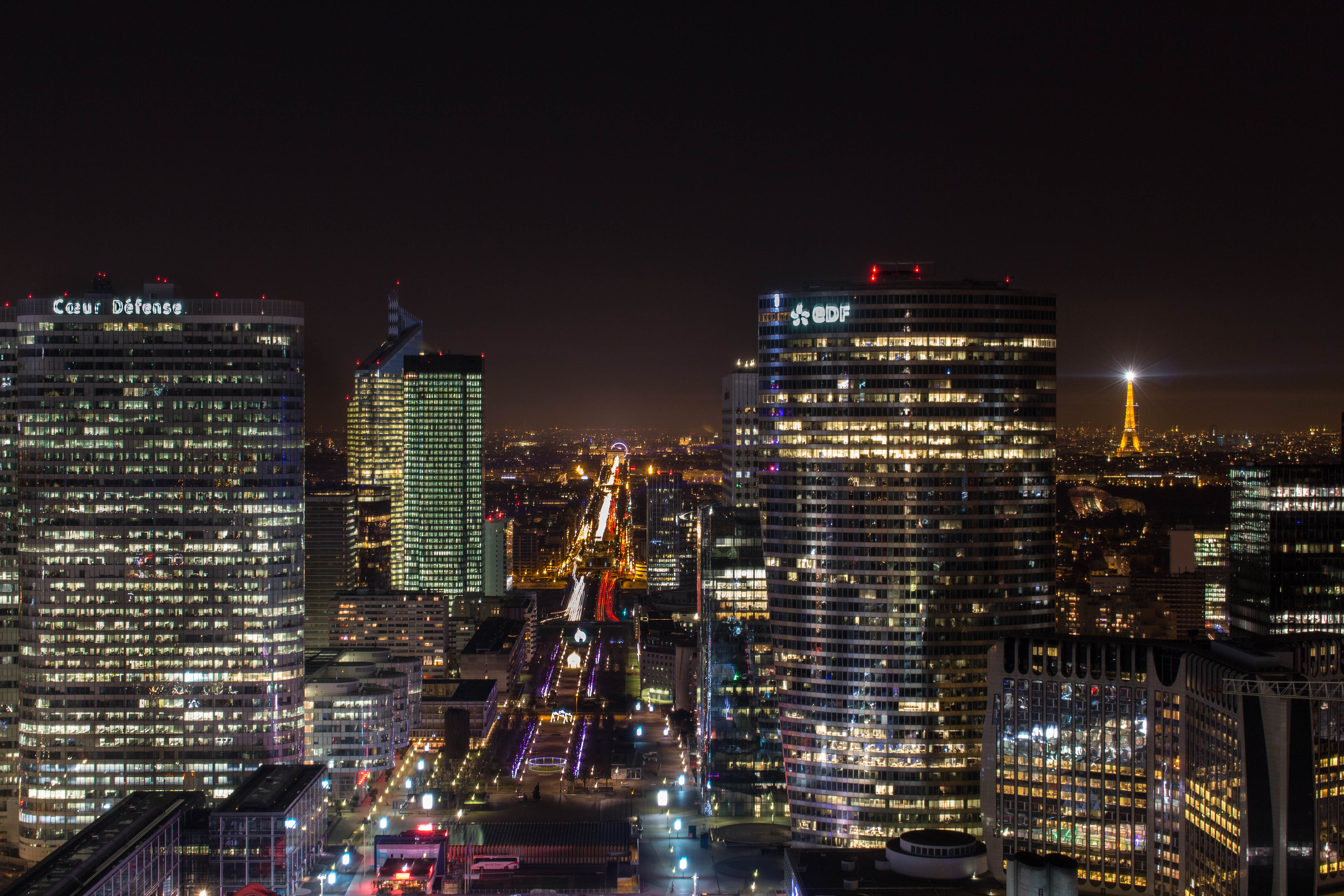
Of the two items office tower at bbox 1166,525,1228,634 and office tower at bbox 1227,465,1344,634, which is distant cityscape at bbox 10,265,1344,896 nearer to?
office tower at bbox 1227,465,1344,634

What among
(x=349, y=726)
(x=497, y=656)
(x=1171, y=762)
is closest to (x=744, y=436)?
(x=497, y=656)

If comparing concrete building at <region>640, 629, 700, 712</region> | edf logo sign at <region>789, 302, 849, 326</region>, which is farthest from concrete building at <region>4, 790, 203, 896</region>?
concrete building at <region>640, 629, 700, 712</region>

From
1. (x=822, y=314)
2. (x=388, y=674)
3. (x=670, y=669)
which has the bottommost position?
(x=670, y=669)

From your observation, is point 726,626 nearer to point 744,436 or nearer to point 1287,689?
point 744,436

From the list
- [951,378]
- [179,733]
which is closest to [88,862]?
[179,733]

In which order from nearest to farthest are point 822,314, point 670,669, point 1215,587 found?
point 822,314
point 670,669
point 1215,587

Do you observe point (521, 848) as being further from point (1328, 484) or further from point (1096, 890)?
point (1328, 484)
